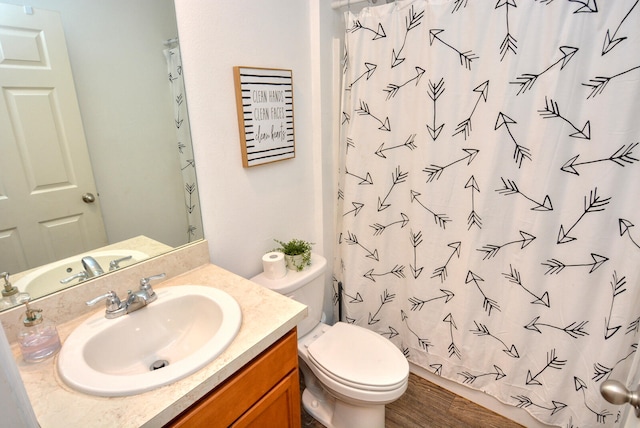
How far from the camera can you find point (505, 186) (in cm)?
137

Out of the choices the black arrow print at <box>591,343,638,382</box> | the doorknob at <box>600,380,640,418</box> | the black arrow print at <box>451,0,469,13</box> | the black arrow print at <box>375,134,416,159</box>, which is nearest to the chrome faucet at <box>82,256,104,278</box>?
the black arrow print at <box>375,134,416,159</box>

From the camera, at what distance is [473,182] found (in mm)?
A: 1429

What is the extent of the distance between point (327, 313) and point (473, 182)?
3.82 ft

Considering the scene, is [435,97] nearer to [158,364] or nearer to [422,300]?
[422,300]

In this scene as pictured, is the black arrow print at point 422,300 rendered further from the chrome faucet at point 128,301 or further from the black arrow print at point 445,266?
the chrome faucet at point 128,301

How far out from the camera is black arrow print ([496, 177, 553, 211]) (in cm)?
130

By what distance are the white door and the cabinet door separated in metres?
0.73

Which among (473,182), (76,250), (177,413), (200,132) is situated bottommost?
(177,413)

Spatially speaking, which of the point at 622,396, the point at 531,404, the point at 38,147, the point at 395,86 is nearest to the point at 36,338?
the point at 38,147

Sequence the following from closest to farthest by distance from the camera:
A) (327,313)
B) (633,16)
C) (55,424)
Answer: (55,424), (633,16), (327,313)

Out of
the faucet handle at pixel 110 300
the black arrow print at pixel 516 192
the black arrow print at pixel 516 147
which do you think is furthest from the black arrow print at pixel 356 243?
the faucet handle at pixel 110 300

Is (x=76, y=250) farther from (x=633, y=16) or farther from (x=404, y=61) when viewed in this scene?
(x=633, y=16)

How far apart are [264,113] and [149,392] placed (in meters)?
1.08

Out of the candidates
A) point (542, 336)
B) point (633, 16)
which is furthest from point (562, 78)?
point (542, 336)
